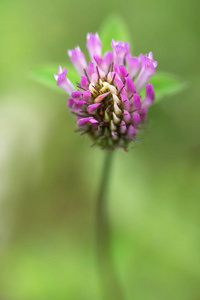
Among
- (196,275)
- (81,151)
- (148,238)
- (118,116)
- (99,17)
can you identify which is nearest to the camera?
(118,116)

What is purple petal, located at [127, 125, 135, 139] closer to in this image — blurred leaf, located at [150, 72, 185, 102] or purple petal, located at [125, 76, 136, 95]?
purple petal, located at [125, 76, 136, 95]

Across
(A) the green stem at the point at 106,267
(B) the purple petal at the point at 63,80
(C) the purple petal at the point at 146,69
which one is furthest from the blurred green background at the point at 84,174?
(C) the purple petal at the point at 146,69

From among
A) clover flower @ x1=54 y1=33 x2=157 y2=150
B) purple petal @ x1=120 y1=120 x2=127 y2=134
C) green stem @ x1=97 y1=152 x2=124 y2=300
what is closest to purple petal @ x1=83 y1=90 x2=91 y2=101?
clover flower @ x1=54 y1=33 x2=157 y2=150

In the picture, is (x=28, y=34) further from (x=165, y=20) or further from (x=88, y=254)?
(x=88, y=254)

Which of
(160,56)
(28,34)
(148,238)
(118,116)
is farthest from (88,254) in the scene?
(28,34)

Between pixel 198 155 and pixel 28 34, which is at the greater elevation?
pixel 28 34

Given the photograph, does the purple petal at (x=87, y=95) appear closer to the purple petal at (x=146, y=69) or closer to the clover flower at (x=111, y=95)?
the clover flower at (x=111, y=95)
